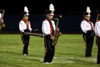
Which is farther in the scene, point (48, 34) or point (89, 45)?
point (89, 45)

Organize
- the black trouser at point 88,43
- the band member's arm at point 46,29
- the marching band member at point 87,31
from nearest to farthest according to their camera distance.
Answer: the band member's arm at point 46,29 → the marching band member at point 87,31 → the black trouser at point 88,43

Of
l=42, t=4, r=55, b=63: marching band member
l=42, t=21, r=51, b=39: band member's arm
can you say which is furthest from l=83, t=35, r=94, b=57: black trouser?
l=42, t=21, r=51, b=39: band member's arm

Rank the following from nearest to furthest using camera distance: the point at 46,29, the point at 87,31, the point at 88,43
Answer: the point at 46,29 < the point at 87,31 < the point at 88,43

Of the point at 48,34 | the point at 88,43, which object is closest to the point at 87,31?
the point at 88,43

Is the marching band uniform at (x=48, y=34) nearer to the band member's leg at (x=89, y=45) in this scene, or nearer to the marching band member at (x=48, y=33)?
the marching band member at (x=48, y=33)

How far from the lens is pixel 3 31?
38.6 m

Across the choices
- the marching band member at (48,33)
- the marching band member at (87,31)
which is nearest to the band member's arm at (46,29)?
the marching band member at (48,33)

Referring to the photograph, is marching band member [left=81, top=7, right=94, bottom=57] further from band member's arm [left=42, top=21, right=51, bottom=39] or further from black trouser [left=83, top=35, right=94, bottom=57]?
band member's arm [left=42, top=21, right=51, bottom=39]

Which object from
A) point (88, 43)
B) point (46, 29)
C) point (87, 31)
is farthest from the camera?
point (88, 43)

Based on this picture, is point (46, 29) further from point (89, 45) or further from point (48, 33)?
point (89, 45)

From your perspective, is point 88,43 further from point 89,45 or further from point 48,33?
point 48,33

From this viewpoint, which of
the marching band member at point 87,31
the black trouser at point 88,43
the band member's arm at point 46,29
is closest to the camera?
the band member's arm at point 46,29

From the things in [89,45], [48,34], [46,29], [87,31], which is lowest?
[89,45]

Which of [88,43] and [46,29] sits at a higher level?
[46,29]
